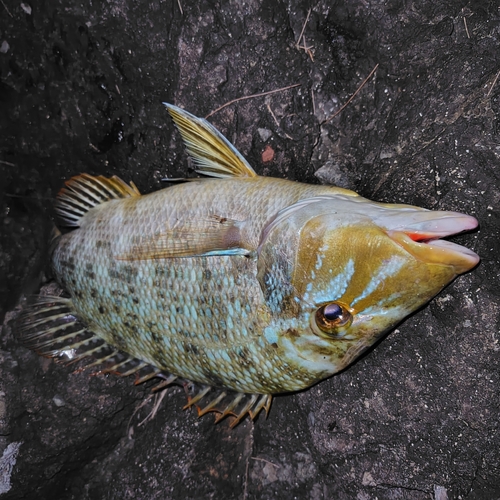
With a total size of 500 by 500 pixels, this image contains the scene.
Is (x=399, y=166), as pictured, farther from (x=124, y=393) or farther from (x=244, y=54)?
(x=124, y=393)

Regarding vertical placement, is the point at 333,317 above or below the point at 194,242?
below

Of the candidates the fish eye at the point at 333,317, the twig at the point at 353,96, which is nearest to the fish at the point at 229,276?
the fish eye at the point at 333,317

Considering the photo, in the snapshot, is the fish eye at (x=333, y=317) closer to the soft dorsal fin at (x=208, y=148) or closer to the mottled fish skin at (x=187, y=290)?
the mottled fish skin at (x=187, y=290)

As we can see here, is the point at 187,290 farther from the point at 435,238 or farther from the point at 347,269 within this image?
the point at 435,238

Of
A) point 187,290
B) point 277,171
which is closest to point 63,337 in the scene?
point 187,290

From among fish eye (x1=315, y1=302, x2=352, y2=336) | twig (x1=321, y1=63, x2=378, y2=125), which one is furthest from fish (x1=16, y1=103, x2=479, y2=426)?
twig (x1=321, y1=63, x2=378, y2=125)

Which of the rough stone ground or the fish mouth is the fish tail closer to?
the rough stone ground
